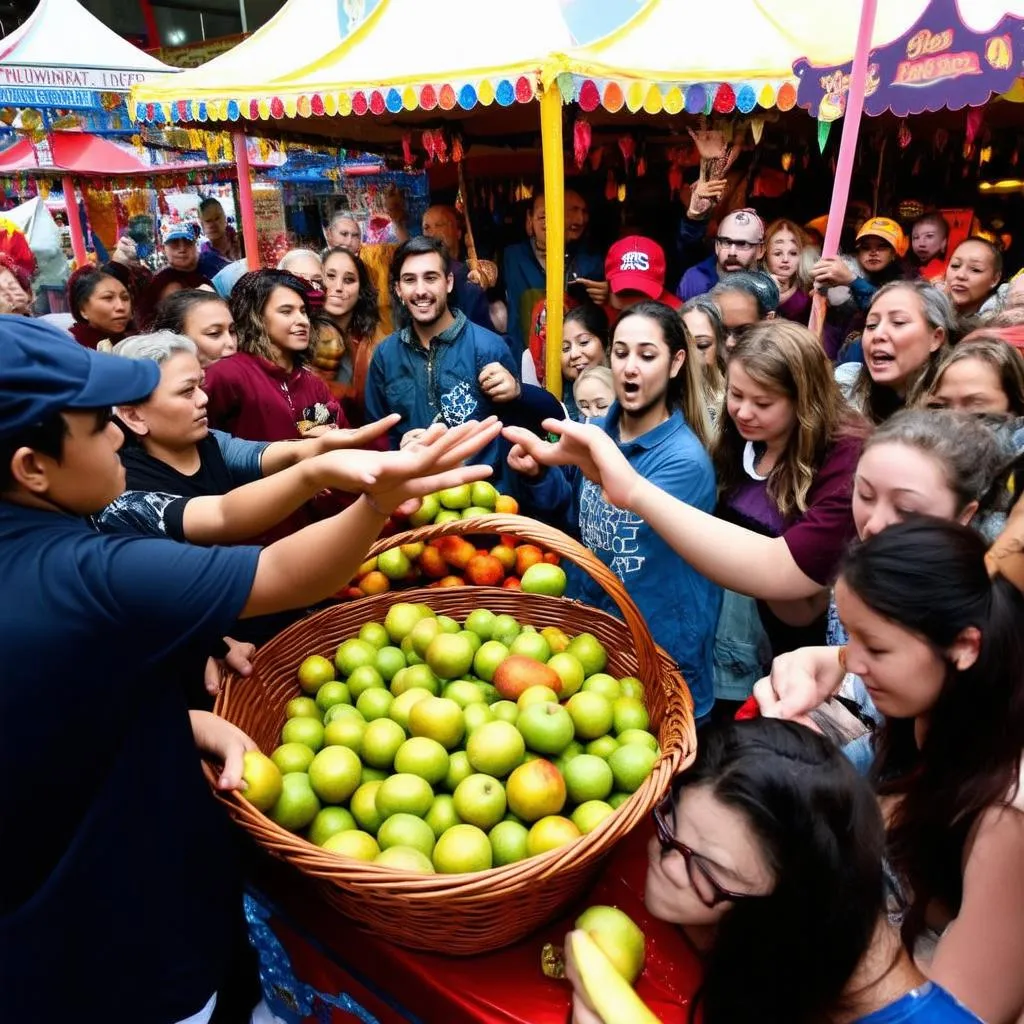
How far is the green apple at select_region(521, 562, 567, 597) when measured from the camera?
2420mm

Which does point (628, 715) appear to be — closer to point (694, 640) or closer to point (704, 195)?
point (694, 640)

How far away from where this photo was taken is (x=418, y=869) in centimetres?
140

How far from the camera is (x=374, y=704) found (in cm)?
191

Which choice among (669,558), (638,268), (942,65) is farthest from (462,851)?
(942,65)

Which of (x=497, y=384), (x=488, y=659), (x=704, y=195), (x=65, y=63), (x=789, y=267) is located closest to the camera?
(x=488, y=659)

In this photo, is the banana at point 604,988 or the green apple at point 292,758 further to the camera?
the green apple at point 292,758

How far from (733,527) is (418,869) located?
3.54ft

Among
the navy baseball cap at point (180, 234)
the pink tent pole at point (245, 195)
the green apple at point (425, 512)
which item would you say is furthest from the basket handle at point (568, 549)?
the navy baseball cap at point (180, 234)

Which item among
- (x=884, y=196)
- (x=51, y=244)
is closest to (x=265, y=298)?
(x=884, y=196)

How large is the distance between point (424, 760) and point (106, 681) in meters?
0.68

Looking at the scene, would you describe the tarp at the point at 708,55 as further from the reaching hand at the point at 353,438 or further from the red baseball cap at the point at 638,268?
the reaching hand at the point at 353,438

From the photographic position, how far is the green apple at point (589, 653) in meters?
2.10

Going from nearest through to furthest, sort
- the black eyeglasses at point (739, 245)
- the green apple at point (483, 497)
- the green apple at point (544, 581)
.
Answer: the green apple at point (544, 581)
the green apple at point (483, 497)
the black eyeglasses at point (739, 245)

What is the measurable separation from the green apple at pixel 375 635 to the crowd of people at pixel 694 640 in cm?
37
